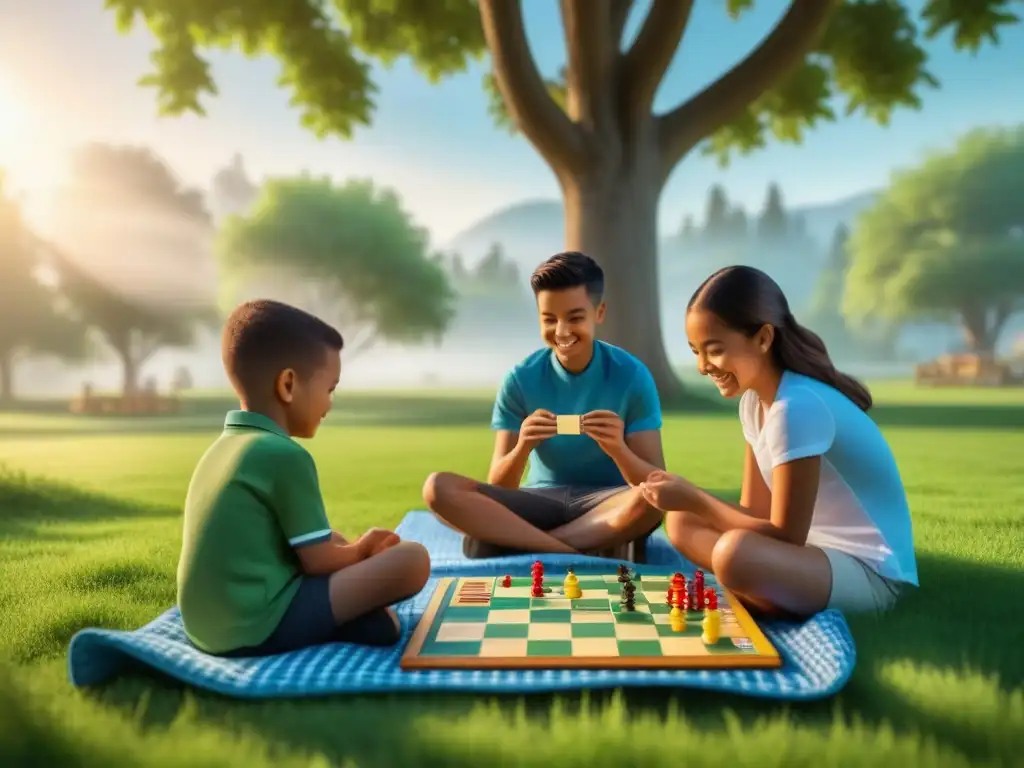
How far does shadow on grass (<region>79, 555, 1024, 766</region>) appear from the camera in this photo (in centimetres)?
213

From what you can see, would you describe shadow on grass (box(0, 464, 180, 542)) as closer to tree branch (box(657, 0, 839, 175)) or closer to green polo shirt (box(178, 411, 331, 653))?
green polo shirt (box(178, 411, 331, 653))

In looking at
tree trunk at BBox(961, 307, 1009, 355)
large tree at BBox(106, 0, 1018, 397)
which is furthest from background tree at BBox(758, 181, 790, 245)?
large tree at BBox(106, 0, 1018, 397)

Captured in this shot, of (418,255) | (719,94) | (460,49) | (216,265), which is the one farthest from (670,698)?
(216,265)

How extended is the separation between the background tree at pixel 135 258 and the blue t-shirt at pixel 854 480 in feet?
93.9

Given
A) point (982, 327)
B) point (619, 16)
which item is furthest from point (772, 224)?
point (619, 16)

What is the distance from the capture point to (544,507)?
4277 mm

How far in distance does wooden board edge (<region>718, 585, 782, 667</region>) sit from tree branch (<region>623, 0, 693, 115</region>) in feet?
28.9

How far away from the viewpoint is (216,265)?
30172 millimetres

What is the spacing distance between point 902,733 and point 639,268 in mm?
10134

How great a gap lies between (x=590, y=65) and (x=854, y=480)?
8.97 metres

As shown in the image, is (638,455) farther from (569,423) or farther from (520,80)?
(520,80)

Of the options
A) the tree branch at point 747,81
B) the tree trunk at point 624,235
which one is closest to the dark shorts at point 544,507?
the tree trunk at point 624,235

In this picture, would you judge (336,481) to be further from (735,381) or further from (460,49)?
(460,49)

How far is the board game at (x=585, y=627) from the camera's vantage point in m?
2.63
